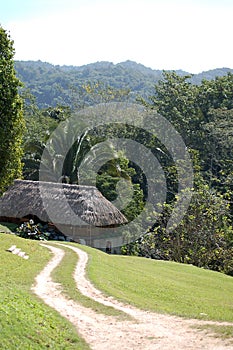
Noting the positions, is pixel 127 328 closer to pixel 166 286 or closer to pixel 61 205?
pixel 166 286

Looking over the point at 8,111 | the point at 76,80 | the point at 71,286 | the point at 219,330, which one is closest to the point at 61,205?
the point at 8,111

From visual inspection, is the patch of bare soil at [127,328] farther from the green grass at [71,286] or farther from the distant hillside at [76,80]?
the distant hillside at [76,80]

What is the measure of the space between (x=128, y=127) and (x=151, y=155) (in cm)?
409

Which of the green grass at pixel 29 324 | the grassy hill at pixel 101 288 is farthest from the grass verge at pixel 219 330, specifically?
the green grass at pixel 29 324

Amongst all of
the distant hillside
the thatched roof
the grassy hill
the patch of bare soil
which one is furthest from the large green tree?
the distant hillside

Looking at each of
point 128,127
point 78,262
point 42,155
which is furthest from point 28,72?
point 78,262

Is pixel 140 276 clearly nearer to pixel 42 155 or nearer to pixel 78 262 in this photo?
pixel 78 262

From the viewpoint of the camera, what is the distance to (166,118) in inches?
1697

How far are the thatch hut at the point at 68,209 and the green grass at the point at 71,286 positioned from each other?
8232 millimetres

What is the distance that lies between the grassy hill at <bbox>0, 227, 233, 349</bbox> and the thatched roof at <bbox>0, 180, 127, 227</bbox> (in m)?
5.76

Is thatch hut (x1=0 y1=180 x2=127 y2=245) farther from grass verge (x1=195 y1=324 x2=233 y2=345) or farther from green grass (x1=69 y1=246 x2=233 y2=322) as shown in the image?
grass verge (x1=195 y1=324 x2=233 y2=345)

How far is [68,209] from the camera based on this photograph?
1105 inches

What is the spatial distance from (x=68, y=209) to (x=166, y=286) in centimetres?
1301

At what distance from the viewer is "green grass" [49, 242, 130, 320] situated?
1155 centimetres
